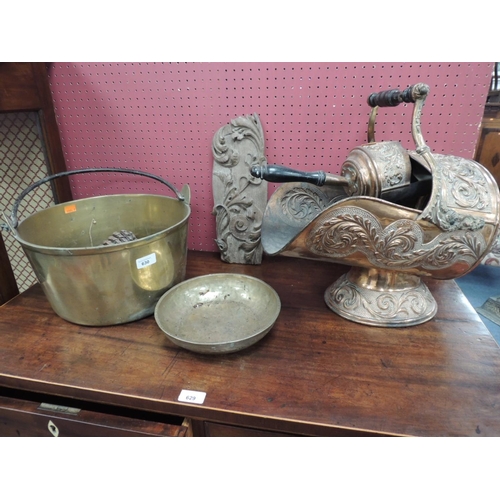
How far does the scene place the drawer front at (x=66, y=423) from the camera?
0.61m

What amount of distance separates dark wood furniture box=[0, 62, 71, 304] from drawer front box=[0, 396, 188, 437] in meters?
0.40

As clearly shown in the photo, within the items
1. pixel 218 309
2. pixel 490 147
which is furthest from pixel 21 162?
pixel 490 147

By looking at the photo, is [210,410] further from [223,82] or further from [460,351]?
[223,82]

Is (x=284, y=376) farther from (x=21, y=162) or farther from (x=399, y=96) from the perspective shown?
(x=21, y=162)

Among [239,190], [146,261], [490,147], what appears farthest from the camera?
[490,147]

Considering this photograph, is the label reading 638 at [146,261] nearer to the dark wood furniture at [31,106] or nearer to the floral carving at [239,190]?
the floral carving at [239,190]

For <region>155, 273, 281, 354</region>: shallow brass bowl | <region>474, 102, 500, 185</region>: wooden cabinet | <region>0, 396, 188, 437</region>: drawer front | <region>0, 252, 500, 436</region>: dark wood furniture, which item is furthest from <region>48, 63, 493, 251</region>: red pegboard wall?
<region>474, 102, 500, 185</region>: wooden cabinet

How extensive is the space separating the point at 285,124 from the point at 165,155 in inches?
14.2

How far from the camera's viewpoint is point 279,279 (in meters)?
0.96

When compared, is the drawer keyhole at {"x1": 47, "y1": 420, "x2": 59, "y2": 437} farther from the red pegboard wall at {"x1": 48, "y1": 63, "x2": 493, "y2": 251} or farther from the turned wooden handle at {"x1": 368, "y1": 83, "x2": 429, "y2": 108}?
the turned wooden handle at {"x1": 368, "y1": 83, "x2": 429, "y2": 108}

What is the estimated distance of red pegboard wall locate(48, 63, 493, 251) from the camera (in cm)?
86

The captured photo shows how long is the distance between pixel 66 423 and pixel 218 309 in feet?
1.18

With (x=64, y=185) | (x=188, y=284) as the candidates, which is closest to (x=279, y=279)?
(x=188, y=284)

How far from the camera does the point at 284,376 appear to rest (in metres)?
0.65
